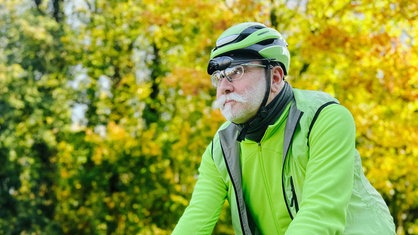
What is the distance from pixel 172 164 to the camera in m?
16.6

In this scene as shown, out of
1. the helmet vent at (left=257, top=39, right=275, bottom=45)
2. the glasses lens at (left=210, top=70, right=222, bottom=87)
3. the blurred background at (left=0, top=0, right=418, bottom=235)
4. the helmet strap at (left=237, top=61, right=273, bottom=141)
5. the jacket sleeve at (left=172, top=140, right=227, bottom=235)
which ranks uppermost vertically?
the helmet vent at (left=257, top=39, right=275, bottom=45)

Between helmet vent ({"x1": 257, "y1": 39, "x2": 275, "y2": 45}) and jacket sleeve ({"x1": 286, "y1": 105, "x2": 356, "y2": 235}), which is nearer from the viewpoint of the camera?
jacket sleeve ({"x1": 286, "y1": 105, "x2": 356, "y2": 235})

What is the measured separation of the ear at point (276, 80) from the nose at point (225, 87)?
20 centimetres

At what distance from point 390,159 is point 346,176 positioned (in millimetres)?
7590

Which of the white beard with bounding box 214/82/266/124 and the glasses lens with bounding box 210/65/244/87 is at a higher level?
the glasses lens with bounding box 210/65/244/87

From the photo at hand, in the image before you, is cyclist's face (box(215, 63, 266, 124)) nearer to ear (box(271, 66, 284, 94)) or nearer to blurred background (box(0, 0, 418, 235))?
ear (box(271, 66, 284, 94))

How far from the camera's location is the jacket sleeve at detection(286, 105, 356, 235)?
2.16m

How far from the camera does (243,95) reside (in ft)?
8.07

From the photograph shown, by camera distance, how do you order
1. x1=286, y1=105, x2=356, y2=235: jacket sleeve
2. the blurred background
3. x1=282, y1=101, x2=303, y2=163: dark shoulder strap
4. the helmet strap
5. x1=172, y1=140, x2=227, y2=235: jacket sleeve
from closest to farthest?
x1=286, y1=105, x2=356, y2=235: jacket sleeve, x1=282, y1=101, x2=303, y2=163: dark shoulder strap, the helmet strap, x1=172, y1=140, x2=227, y2=235: jacket sleeve, the blurred background

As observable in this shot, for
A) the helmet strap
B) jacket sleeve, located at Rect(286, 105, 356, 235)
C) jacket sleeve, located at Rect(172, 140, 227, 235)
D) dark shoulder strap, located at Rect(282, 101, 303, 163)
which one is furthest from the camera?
jacket sleeve, located at Rect(172, 140, 227, 235)

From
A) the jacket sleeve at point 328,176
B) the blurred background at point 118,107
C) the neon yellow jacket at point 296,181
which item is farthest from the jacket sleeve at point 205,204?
the blurred background at point 118,107

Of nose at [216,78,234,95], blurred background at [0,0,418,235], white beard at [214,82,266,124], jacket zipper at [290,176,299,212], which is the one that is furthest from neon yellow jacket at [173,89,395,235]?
blurred background at [0,0,418,235]

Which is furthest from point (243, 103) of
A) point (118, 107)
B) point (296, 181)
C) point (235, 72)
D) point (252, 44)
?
point (118, 107)

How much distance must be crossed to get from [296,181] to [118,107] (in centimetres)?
1580
